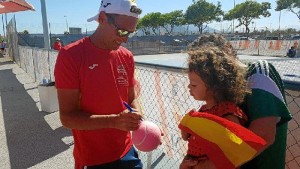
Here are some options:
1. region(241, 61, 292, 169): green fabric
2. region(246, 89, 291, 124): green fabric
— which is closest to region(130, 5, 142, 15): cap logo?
region(241, 61, 292, 169): green fabric

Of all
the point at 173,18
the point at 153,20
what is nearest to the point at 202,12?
the point at 173,18

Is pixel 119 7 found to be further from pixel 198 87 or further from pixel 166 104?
pixel 166 104

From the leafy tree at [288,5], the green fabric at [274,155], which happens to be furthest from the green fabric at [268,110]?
the leafy tree at [288,5]

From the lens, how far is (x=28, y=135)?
643cm

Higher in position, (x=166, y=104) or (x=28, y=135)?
(x=166, y=104)

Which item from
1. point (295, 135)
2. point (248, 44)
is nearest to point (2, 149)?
point (295, 135)

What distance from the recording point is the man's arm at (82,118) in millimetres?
2162

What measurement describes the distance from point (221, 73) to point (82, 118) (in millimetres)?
1002

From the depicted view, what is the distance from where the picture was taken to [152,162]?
14.1ft

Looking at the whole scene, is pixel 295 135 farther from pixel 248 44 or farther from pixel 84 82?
pixel 248 44

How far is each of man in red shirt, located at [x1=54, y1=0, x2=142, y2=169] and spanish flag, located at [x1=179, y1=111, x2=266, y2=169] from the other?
0.73m

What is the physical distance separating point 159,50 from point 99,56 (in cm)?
4052

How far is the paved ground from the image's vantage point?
16.5 feet

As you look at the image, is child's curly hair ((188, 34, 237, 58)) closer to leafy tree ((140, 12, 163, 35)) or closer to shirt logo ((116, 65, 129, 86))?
shirt logo ((116, 65, 129, 86))
